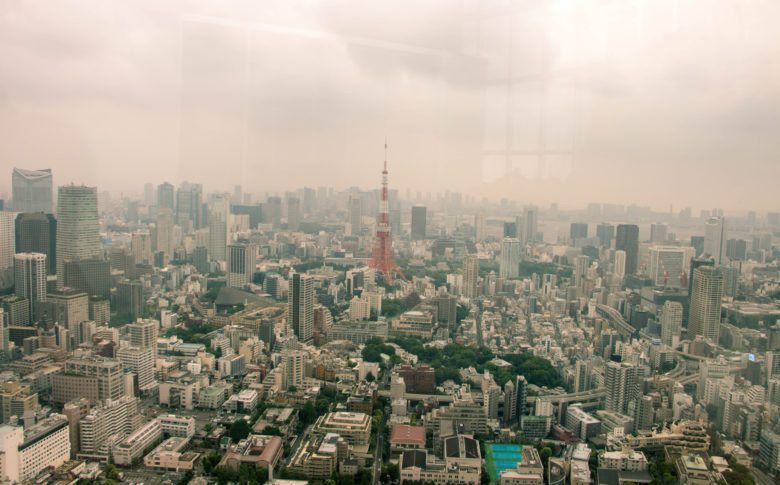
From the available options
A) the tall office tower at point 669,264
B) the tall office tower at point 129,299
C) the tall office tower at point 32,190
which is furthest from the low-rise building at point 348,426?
the tall office tower at point 669,264

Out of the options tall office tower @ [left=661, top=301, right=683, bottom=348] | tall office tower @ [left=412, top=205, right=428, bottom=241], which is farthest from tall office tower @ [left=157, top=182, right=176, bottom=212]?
tall office tower @ [left=661, top=301, right=683, bottom=348]

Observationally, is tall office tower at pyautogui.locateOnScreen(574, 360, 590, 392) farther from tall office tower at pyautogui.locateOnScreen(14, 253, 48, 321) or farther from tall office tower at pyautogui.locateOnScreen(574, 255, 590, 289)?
tall office tower at pyautogui.locateOnScreen(14, 253, 48, 321)

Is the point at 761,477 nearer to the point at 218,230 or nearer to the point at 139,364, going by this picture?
the point at 139,364

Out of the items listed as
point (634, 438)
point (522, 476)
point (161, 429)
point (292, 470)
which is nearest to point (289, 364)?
point (161, 429)

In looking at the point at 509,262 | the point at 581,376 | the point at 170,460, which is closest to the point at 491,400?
the point at 581,376

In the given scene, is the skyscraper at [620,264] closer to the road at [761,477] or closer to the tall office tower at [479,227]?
the tall office tower at [479,227]

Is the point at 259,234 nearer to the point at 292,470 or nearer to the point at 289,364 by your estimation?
the point at 289,364
